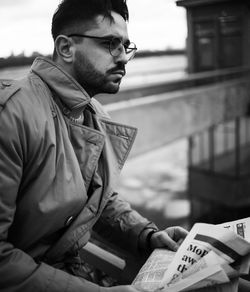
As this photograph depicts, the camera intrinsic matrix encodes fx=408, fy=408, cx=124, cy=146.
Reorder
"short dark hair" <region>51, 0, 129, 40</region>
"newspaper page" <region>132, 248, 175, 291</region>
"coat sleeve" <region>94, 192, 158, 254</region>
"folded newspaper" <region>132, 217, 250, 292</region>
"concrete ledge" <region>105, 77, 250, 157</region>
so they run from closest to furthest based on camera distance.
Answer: "folded newspaper" <region>132, 217, 250, 292</region> < "newspaper page" <region>132, 248, 175, 291</region> < "short dark hair" <region>51, 0, 129, 40</region> < "coat sleeve" <region>94, 192, 158, 254</region> < "concrete ledge" <region>105, 77, 250, 157</region>

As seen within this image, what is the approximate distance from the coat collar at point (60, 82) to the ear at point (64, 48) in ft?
0.43

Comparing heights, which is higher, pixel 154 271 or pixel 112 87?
pixel 112 87

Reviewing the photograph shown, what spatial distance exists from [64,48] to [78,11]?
0.57 feet

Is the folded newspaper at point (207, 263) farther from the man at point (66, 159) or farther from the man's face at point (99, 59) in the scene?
the man's face at point (99, 59)

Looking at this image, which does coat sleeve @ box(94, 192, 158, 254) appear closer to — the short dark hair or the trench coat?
the trench coat

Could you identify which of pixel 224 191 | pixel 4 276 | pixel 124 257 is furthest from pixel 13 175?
pixel 224 191

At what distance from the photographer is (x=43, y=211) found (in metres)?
1.46

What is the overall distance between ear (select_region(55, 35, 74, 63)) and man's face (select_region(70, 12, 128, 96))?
0.02m

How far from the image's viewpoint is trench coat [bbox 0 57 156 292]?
1352 millimetres

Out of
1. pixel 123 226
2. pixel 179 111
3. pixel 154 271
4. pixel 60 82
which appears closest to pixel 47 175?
pixel 60 82

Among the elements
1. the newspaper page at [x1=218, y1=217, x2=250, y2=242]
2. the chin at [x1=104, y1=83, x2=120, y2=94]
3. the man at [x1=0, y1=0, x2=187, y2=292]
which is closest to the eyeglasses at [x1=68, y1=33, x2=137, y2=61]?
the man at [x1=0, y1=0, x2=187, y2=292]

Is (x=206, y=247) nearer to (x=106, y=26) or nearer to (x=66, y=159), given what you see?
(x=66, y=159)

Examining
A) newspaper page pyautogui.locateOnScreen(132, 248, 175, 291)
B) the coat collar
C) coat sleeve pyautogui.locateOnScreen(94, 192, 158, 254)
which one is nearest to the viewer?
newspaper page pyautogui.locateOnScreen(132, 248, 175, 291)

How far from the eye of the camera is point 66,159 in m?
1.57
